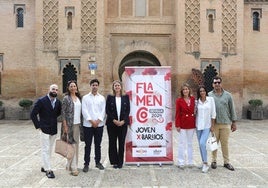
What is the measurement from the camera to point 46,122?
24.4 ft

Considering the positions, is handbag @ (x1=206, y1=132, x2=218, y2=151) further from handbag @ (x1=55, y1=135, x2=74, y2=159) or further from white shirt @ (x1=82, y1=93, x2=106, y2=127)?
handbag @ (x1=55, y1=135, x2=74, y2=159)

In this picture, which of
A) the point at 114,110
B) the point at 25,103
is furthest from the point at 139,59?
the point at 114,110

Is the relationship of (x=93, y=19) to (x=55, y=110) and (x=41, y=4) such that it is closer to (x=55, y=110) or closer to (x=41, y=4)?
(x=41, y=4)

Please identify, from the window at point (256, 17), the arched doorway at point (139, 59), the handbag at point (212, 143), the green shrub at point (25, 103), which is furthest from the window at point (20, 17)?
the handbag at point (212, 143)

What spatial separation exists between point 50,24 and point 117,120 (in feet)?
41.6

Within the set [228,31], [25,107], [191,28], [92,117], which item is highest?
[191,28]

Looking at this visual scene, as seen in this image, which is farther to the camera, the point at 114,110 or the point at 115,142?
the point at 115,142

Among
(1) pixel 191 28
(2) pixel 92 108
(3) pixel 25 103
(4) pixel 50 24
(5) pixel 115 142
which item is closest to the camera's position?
(2) pixel 92 108

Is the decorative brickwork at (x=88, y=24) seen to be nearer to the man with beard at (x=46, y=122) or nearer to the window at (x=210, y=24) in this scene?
the window at (x=210, y=24)

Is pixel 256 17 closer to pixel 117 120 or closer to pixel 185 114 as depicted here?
pixel 185 114

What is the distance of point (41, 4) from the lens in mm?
19250

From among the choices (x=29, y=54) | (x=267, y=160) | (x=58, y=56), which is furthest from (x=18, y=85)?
(x=267, y=160)

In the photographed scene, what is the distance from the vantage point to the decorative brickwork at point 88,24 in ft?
63.3

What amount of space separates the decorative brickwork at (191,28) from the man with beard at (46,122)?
42.9ft
